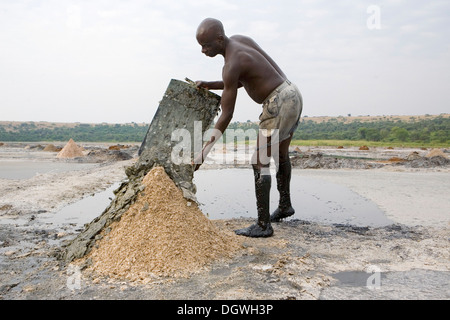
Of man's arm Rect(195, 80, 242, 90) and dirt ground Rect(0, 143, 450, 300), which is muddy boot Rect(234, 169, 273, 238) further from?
man's arm Rect(195, 80, 242, 90)

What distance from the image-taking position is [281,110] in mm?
3447

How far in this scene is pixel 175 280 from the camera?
2.47 metres

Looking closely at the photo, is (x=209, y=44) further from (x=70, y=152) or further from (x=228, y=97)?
(x=70, y=152)

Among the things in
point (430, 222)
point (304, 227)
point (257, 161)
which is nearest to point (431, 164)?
point (430, 222)

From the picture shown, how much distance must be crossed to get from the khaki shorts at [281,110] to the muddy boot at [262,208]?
41cm

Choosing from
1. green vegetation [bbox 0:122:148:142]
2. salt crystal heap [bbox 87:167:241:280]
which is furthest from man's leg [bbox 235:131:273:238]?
green vegetation [bbox 0:122:148:142]

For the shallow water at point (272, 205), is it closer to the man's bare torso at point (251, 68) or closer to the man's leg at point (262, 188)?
the man's leg at point (262, 188)

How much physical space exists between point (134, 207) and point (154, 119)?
881 mm

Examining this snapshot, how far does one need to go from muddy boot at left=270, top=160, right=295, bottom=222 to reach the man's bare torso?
900 mm

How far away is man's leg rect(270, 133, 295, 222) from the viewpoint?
3976 mm

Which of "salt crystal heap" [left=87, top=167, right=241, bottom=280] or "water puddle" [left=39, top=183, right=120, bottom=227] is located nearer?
"salt crystal heap" [left=87, top=167, right=241, bottom=280]

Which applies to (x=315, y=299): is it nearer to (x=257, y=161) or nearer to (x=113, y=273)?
(x=113, y=273)
